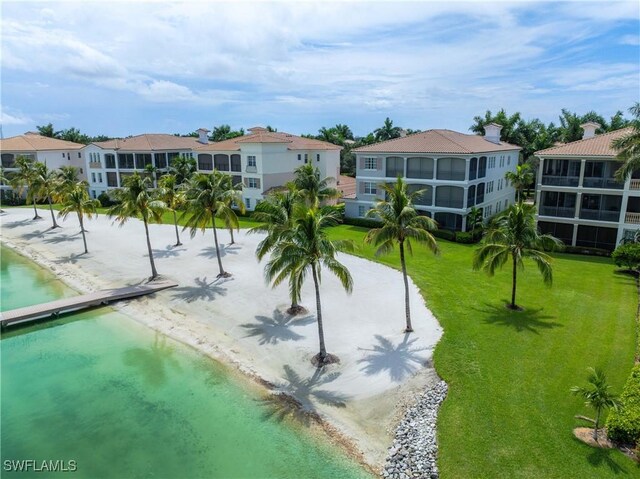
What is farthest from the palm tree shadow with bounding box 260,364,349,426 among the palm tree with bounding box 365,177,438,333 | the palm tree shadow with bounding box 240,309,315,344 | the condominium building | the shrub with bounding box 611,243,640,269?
the condominium building

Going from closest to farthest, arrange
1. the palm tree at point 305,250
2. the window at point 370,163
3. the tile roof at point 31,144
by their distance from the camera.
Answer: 1. the palm tree at point 305,250
2. the window at point 370,163
3. the tile roof at point 31,144

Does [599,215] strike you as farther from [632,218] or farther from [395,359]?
[395,359]

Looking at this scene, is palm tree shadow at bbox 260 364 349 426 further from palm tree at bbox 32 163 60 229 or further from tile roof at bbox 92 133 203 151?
tile roof at bbox 92 133 203 151

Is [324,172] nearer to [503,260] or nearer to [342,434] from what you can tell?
[503,260]

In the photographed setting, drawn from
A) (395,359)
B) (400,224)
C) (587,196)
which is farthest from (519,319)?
(587,196)

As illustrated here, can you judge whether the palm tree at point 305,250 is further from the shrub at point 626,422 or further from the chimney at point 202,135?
the chimney at point 202,135

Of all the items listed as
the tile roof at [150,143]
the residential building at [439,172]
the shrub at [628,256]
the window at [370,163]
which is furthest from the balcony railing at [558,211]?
the tile roof at [150,143]
